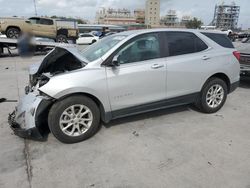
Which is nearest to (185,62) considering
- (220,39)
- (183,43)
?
(183,43)

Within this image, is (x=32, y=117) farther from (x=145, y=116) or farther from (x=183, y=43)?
(x=183, y=43)

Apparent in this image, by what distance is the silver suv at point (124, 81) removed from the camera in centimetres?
315

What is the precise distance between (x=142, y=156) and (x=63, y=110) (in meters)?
1.33

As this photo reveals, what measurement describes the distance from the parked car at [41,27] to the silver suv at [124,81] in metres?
13.8

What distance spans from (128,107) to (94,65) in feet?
2.99

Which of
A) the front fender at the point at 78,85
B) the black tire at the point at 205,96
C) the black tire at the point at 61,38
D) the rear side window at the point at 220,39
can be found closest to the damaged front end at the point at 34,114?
the front fender at the point at 78,85

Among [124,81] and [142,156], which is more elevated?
[124,81]

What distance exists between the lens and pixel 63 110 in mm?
3133

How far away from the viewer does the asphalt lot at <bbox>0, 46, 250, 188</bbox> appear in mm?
2502

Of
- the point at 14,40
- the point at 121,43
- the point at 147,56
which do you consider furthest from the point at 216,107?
the point at 14,40

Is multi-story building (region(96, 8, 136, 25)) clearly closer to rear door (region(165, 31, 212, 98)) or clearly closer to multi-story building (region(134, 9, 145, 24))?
multi-story building (region(134, 9, 145, 24))

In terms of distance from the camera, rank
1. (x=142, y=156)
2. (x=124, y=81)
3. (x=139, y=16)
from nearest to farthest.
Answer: (x=142, y=156), (x=124, y=81), (x=139, y=16)

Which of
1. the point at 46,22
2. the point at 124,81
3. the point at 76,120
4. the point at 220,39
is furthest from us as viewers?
the point at 46,22

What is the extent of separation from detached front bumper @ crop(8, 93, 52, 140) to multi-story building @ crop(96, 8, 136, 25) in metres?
106
